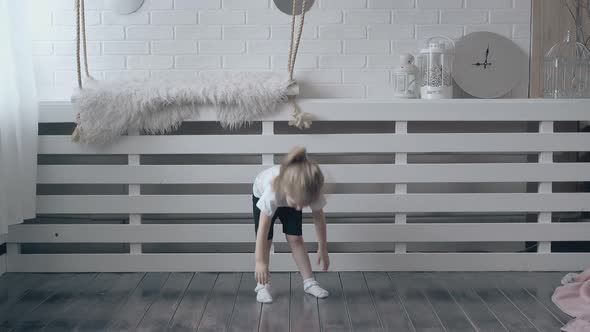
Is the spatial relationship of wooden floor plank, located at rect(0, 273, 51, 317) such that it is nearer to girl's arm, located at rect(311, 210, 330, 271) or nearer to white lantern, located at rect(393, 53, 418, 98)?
girl's arm, located at rect(311, 210, 330, 271)

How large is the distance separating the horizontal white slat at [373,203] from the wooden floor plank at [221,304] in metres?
0.27

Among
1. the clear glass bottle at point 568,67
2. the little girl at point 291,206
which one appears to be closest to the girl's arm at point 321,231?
the little girl at point 291,206

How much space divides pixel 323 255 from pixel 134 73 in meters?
1.18

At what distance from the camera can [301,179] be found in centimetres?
195

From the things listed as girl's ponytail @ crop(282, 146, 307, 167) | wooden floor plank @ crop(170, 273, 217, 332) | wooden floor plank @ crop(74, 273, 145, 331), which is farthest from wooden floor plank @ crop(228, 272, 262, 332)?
girl's ponytail @ crop(282, 146, 307, 167)

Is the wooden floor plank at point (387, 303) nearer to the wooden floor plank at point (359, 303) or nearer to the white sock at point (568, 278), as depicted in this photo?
the wooden floor plank at point (359, 303)

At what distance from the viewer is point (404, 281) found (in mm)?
2418

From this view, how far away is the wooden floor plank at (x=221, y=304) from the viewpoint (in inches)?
77.1

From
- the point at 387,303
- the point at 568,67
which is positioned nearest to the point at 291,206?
the point at 387,303

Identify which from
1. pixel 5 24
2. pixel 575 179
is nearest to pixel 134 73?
pixel 5 24

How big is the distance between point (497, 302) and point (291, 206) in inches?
30.8

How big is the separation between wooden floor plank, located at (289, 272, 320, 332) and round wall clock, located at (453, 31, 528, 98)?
112cm

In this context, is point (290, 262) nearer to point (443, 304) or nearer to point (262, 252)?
point (262, 252)

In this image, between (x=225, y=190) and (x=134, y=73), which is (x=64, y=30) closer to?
(x=134, y=73)
